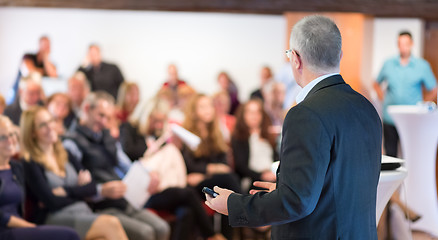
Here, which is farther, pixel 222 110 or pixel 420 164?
pixel 222 110

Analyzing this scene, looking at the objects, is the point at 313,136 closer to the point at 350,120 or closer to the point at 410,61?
the point at 350,120

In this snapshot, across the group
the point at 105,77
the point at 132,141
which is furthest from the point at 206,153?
the point at 105,77

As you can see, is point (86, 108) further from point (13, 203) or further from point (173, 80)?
point (173, 80)

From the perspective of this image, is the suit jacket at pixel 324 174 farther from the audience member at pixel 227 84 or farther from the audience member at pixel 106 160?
the audience member at pixel 227 84

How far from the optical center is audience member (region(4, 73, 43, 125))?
201 inches

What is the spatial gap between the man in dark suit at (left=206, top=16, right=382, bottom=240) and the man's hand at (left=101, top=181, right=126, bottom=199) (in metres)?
2.33

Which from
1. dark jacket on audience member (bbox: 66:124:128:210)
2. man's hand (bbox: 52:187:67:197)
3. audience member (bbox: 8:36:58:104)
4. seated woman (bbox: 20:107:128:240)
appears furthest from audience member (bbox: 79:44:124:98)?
man's hand (bbox: 52:187:67:197)

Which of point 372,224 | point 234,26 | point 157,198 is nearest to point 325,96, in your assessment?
point 372,224

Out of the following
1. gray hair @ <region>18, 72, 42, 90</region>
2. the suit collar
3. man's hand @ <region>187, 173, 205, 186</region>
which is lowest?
man's hand @ <region>187, 173, 205, 186</region>

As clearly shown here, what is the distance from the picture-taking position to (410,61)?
5.63 metres

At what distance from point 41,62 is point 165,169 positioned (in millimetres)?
3258

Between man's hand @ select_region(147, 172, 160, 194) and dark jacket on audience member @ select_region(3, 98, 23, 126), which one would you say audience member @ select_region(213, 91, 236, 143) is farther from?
dark jacket on audience member @ select_region(3, 98, 23, 126)

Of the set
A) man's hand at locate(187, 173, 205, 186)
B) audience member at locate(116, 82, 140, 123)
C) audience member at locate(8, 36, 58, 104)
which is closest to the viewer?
man's hand at locate(187, 173, 205, 186)

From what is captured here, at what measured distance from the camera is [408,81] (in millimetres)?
5609
